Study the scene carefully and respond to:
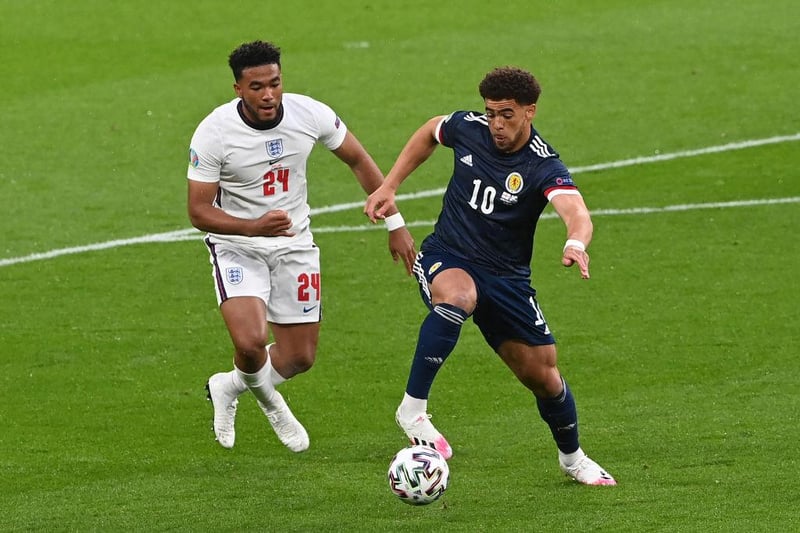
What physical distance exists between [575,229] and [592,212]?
23.5 feet

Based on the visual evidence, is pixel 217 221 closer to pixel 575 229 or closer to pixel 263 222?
pixel 263 222

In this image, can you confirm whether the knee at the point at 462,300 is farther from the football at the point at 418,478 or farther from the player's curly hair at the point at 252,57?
the player's curly hair at the point at 252,57

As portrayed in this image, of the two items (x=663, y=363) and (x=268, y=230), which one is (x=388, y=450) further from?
(x=663, y=363)

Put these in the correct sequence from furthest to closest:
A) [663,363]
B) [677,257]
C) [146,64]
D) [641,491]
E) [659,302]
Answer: [146,64], [677,257], [659,302], [663,363], [641,491]

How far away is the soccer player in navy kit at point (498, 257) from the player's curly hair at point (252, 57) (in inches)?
40.3

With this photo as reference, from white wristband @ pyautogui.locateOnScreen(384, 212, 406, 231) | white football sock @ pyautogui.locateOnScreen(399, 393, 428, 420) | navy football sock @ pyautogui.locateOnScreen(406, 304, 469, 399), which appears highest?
white wristband @ pyautogui.locateOnScreen(384, 212, 406, 231)

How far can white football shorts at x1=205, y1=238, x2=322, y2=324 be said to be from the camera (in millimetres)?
9273

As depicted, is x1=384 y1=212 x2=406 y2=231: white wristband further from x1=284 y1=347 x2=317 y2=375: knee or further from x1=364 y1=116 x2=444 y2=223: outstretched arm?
x1=284 y1=347 x2=317 y2=375: knee

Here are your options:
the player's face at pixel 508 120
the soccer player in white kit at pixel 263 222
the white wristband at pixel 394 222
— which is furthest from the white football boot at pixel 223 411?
the player's face at pixel 508 120

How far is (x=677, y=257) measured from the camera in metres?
13.6

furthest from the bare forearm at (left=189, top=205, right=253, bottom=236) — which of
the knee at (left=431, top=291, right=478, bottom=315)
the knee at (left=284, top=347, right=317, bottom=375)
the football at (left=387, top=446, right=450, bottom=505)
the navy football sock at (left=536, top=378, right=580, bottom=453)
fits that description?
the navy football sock at (left=536, top=378, right=580, bottom=453)

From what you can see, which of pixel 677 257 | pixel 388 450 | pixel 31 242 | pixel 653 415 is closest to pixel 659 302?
pixel 677 257

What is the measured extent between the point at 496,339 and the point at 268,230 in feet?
4.59

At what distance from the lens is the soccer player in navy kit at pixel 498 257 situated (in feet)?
27.0
